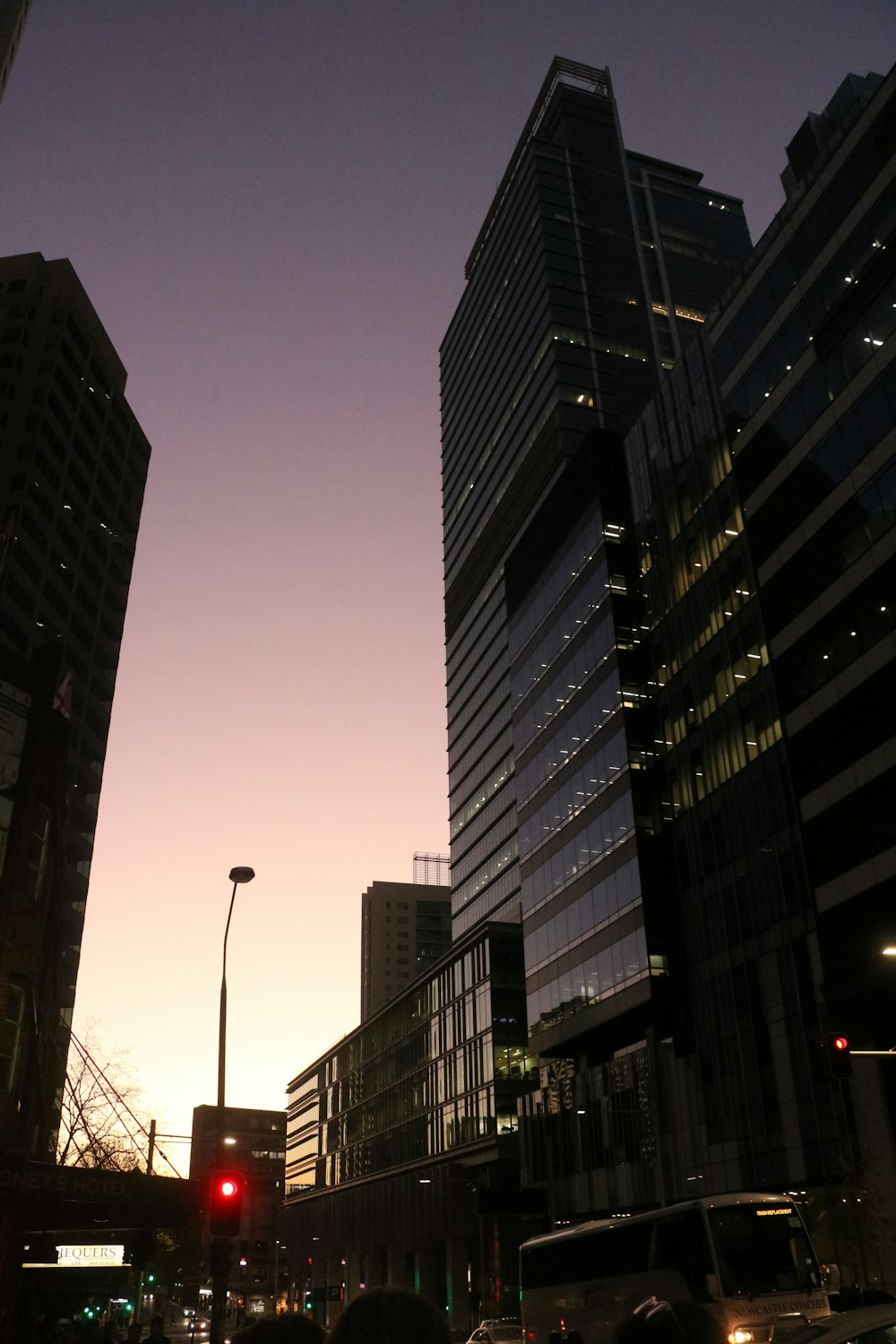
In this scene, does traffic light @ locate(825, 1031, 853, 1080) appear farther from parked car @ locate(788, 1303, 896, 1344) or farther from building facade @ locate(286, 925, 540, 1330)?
building facade @ locate(286, 925, 540, 1330)

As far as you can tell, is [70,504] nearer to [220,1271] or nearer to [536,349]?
[536,349]

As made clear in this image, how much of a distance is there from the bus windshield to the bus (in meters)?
0.02

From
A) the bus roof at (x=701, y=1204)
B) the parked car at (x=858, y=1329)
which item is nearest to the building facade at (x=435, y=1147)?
the bus roof at (x=701, y=1204)

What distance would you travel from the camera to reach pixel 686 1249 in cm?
2222

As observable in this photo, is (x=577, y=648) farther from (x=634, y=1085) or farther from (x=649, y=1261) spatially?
(x=649, y=1261)

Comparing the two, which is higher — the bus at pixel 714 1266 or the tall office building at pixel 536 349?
the tall office building at pixel 536 349

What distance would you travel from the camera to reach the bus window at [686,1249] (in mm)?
21516

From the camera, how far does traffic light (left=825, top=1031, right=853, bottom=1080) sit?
73.3 ft

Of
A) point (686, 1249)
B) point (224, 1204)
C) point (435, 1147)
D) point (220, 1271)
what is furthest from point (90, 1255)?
point (435, 1147)

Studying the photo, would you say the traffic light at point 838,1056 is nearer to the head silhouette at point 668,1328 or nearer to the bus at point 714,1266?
the bus at point 714,1266

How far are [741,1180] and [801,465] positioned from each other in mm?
33460

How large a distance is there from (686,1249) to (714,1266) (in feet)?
3.20

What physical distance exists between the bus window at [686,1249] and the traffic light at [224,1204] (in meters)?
9.60

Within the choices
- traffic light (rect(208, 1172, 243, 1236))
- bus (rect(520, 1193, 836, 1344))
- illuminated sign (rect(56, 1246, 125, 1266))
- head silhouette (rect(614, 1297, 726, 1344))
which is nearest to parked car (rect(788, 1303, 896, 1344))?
head silhouette (rect(614, 1297, 726, 1344))
